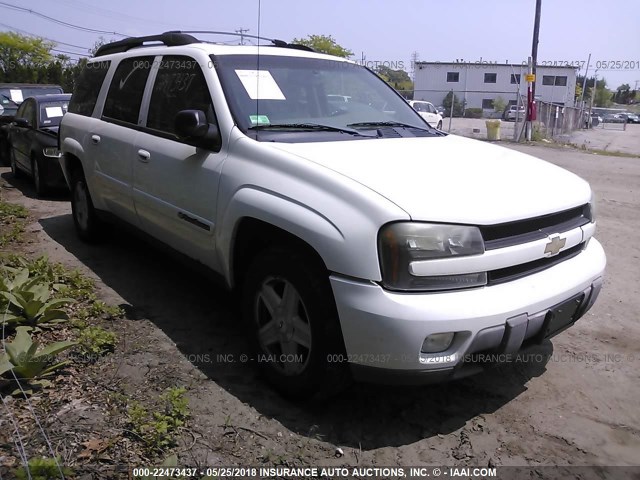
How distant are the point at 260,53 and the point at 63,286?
233cm

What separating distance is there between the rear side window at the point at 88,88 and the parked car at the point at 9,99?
21.9 ft

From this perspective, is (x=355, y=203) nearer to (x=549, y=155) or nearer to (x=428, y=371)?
(x=428, y=371)

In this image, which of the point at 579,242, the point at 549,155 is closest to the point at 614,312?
the point at 579,242

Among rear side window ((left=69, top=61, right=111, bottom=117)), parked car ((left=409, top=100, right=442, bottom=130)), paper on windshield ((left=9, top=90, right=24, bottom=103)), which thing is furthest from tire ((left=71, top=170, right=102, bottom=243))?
parked car ((left=409, top=100, right=442, bottom=130))

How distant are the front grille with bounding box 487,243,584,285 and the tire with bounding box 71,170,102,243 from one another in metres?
4.17

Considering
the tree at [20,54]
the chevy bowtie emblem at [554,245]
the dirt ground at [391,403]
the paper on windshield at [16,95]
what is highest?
the tree at [20,54]

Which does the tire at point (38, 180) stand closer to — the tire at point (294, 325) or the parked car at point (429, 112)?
the tire at point (294, 325)

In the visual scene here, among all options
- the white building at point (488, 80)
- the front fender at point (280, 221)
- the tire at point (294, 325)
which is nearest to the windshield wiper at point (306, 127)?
the front fender at point (280, 221)

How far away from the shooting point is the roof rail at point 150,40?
14.8 ft

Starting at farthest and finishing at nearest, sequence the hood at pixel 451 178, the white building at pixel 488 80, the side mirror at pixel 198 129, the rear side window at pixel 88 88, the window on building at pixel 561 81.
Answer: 1. the window on building at pixel 561 81
2. the white building at pixel 488 80
3. the rear side window at pixel 88 88
4. the side mirror at pixel 198 129
5. the hood at pixel 451 178

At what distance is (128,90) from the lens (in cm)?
484

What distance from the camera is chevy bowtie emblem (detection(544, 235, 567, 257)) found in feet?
9.71

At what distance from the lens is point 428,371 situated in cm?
263

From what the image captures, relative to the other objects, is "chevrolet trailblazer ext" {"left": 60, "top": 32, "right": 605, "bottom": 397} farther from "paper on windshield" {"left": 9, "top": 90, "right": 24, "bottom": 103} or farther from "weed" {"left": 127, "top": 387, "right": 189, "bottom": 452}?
"paper on windshield" {"left": 9, "top": 90, "right": 24, "bottom": 103}
